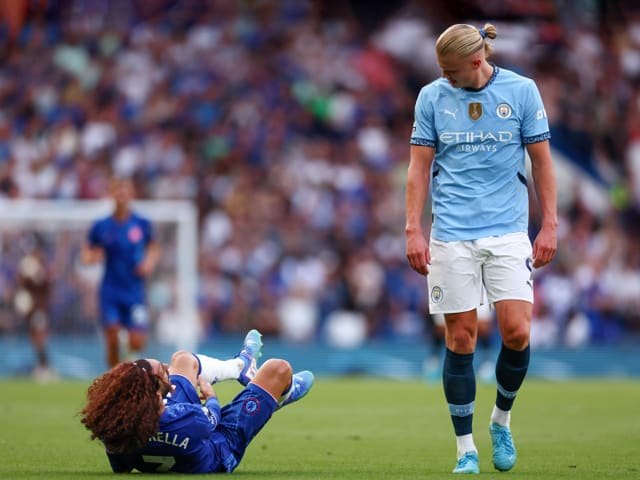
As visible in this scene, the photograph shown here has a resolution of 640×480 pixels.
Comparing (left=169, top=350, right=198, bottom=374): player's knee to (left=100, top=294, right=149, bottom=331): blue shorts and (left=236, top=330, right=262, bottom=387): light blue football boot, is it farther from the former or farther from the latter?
(left=100, top=294, right=149, bottom=331): blue shorts

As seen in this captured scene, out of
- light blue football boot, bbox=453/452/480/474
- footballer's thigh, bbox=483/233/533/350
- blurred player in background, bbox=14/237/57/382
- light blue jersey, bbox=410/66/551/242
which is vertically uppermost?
light blue jersey, bbox=410/66/551/242

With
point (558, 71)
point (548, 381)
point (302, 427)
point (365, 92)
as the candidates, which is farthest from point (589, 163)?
point (302, 427)

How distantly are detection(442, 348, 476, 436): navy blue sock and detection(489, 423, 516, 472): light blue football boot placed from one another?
0.89 feet

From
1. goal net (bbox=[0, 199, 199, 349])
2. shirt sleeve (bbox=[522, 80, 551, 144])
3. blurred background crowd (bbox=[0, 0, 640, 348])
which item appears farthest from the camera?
blurred background crowd (bbox=[0, 0, 640, 348])

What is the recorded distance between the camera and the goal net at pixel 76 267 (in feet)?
70.4

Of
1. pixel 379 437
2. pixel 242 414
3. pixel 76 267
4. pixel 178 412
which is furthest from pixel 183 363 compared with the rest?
pixel 76 267

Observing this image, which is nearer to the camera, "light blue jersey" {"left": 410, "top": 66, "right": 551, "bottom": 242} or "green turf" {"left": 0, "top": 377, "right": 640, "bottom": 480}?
"light blue jersey" {"left": 410, "top": 66, "right": 551, "bottom": 242}

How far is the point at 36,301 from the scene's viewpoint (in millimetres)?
21312

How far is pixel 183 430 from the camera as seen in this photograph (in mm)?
6867

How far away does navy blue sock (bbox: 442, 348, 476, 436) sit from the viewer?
748 cm

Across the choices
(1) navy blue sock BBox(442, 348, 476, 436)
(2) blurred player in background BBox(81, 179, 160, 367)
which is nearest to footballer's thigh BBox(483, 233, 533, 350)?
(1) navy blue sock BBox(442, 348, 476, 436)

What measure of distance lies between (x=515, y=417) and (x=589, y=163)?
14.3 m

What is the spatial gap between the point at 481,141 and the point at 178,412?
240cm

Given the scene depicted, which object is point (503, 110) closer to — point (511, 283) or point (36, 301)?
point (511, 283)
